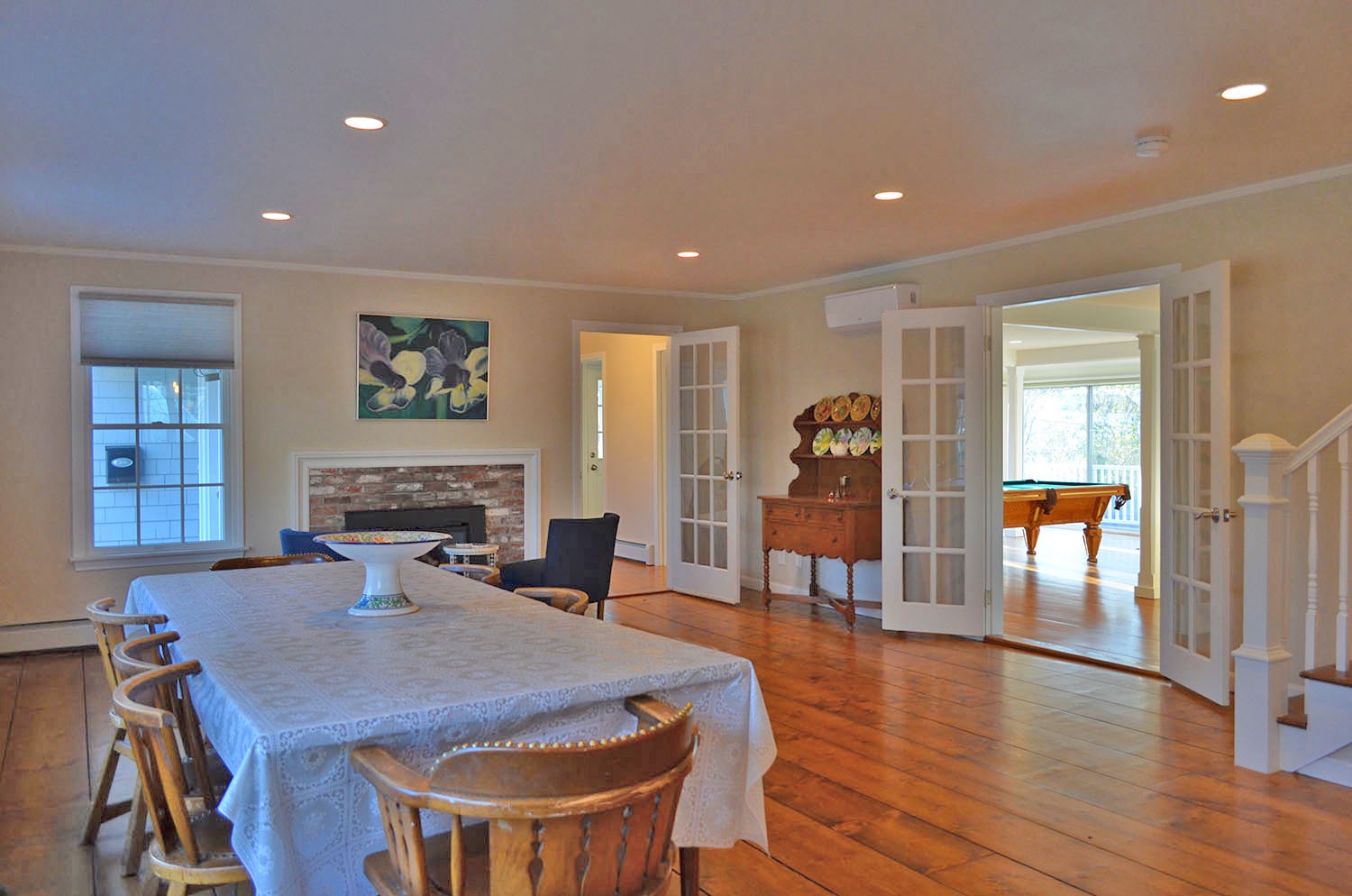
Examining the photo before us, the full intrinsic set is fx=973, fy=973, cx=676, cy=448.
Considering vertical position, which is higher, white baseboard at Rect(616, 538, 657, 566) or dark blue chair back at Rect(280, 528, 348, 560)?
dark blue chair back at Rect(280, 528, 348, 560)

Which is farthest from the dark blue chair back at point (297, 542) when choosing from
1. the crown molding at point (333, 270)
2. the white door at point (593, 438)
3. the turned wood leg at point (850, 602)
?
the white door at point (593, 438)

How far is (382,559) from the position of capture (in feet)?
8.95

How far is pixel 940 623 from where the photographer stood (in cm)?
598

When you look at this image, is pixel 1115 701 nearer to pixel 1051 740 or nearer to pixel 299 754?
pixel 1051 740

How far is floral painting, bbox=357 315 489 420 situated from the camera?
6.66 metres

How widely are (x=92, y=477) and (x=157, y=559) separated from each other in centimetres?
62

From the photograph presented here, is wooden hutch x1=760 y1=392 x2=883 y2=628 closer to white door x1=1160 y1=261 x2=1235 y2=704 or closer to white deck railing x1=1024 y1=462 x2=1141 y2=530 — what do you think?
white door x1=1160 y1=261 x2=1235 y2=704

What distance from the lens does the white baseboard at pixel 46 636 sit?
567 cm

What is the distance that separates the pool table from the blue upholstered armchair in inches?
171

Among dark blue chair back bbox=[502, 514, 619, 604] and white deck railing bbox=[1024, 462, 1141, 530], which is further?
white deck railing bbox=[1024, 462, 1141, 530]

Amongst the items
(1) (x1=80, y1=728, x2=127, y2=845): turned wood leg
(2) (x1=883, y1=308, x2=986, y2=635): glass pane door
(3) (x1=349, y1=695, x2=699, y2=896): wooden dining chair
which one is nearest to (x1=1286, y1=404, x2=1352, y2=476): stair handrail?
(2) (x1=883, y1=308, x2=986, y2=635): glass pane door

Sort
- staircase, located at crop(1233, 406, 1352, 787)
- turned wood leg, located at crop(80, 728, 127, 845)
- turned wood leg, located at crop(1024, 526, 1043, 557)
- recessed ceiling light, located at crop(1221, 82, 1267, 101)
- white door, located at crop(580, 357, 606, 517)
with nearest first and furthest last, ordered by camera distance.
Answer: turned wood leg, located at crop(80, 728, 127, 845), recessed ceiling light, located at crop(1221, 82, 1267, 101), staircase, located at crop(1233, 406, 1352, 787), turned wood leg, located at crop(1024, 526, 1043, 557), white door, located at crop(580, 357, 606, 517)

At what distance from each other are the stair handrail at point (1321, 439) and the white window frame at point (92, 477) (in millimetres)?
5738

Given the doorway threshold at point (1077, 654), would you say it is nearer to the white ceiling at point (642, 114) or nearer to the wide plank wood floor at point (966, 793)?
the wide plank wood floor at point (966, 793)
